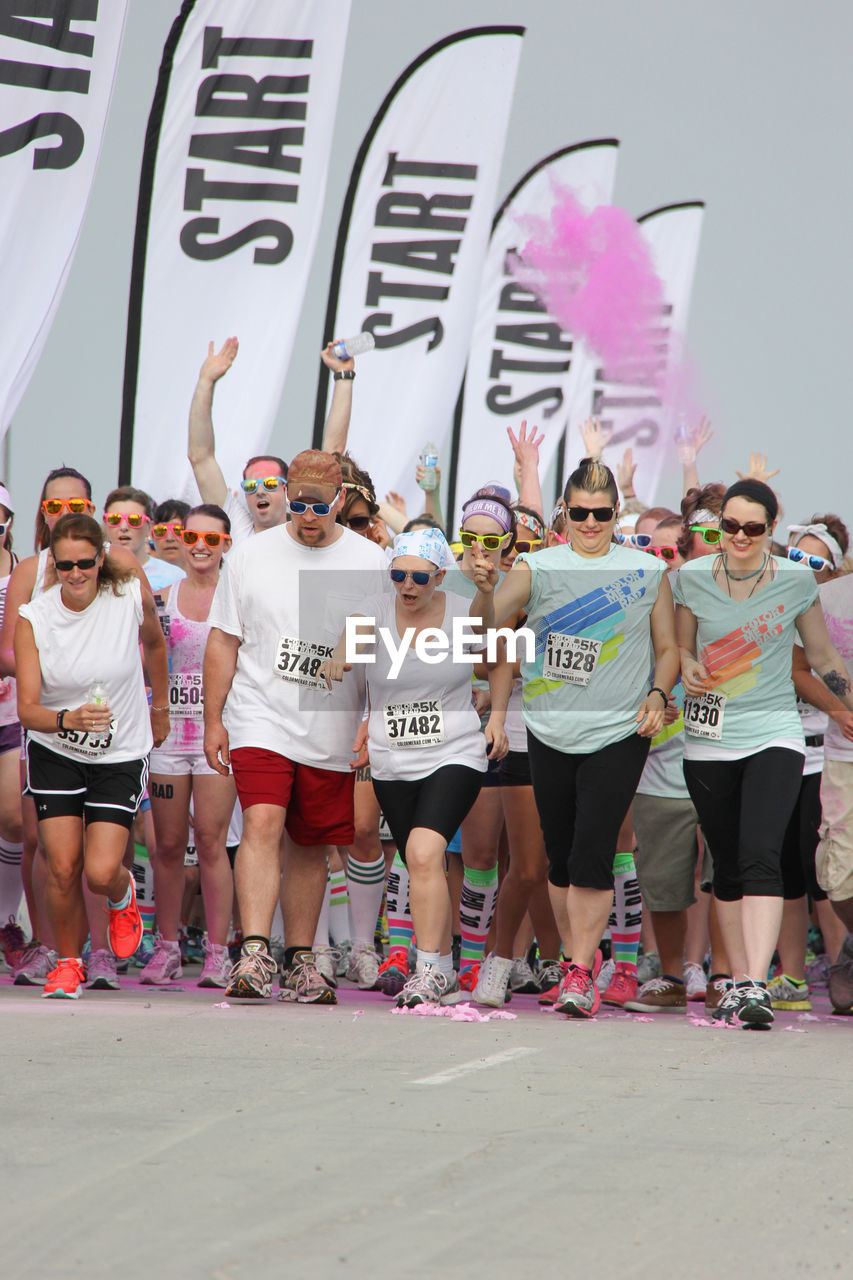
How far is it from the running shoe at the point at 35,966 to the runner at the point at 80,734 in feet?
2.29

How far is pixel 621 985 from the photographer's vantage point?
7.78m

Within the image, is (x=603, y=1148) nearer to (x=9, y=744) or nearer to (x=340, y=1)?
(x=9, y=744)

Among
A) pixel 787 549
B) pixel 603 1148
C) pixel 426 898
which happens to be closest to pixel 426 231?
pixel 787 549

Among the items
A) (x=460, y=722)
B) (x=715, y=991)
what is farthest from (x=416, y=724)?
(x=715, y=991)

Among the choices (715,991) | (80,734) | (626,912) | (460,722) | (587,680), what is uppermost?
(587,680)

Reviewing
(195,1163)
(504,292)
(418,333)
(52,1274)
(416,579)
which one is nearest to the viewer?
(52,1274)

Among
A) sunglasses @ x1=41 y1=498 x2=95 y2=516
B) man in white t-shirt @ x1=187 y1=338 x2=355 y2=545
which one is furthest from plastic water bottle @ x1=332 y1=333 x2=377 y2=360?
sunglasses @ x1=41 y1=498 x2=95 y2=516

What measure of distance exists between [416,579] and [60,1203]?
3.74 meters

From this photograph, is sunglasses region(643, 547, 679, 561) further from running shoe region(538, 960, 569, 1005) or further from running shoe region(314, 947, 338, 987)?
running shoe region(314, 947, 338, 987)

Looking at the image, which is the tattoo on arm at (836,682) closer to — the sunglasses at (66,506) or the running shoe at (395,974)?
→ the running shoe at (395,974)

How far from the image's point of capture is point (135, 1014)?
6457mm

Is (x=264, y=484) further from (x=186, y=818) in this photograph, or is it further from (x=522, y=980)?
(x=522, y=980)

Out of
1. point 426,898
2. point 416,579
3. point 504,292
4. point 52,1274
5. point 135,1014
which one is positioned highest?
point 504,292

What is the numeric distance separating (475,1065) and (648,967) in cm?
347
